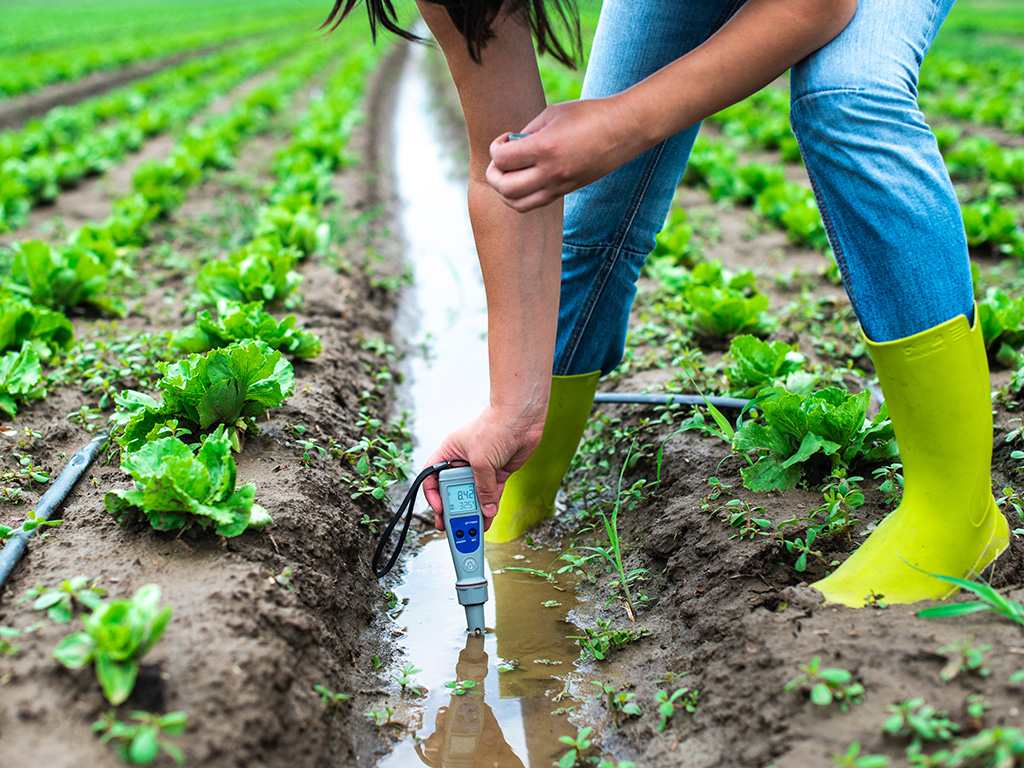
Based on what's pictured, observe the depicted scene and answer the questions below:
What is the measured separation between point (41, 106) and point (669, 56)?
11.4 m

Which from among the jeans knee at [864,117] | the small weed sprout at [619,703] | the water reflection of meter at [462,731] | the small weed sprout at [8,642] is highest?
the jeans knee at [864,117]

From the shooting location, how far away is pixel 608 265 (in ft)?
6.89

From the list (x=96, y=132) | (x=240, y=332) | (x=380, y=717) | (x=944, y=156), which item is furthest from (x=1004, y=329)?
(x=96, y=132)

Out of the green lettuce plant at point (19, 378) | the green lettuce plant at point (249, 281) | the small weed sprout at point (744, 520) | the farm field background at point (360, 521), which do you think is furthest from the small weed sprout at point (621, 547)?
the green lettuce plant at point (19, 378)

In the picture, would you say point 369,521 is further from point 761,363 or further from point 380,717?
point 761,363

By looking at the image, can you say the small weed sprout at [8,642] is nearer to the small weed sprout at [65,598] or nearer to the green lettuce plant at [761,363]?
the small weed sprout at [65,598]

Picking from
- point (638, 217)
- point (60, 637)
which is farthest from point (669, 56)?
point (60, 637)

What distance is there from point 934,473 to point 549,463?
1.12 meters

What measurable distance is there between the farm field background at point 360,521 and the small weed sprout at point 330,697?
0.03ft

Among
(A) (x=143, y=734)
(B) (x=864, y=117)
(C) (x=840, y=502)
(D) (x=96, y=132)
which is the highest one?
(D) (x=96, y=132)

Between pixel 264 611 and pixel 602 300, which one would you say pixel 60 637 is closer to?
pixel 264 611

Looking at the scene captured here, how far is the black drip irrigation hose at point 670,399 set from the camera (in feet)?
8.09

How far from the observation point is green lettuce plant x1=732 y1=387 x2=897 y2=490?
77.0 inches

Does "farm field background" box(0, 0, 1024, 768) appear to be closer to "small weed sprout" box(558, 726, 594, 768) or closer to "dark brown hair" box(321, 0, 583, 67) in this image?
"small weed sprout" box(558, 726, 594, 768)
